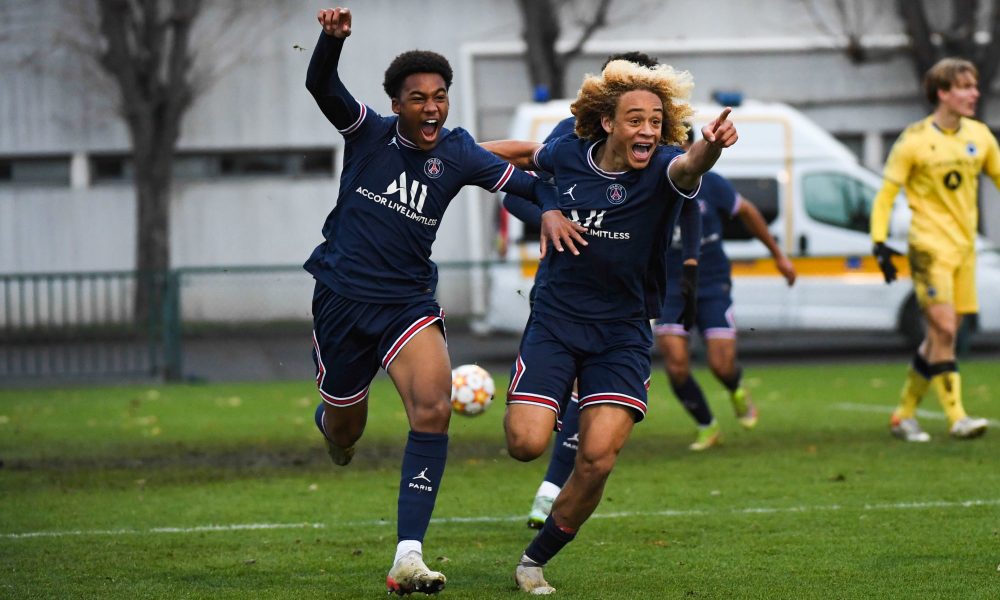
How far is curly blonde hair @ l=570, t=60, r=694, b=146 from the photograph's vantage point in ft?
20.6

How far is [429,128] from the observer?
21.3ft

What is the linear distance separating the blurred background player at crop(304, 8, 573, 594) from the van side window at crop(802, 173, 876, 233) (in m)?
12.6

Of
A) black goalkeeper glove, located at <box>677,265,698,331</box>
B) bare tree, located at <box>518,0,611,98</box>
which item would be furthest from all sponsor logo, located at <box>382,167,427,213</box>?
bare tree, located at <box>518,0,611,98</box>

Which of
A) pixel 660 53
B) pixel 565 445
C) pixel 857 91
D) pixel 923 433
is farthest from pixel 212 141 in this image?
pixel 565 445

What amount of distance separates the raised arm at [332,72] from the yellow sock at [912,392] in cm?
541

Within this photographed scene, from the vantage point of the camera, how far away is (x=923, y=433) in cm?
1088

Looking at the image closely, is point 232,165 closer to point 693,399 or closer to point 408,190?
point 693,399

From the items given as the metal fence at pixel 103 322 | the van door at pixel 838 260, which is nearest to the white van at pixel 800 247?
the van door at pixel 838 260

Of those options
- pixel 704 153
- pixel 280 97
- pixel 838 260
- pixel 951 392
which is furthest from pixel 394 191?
pixel 280 97

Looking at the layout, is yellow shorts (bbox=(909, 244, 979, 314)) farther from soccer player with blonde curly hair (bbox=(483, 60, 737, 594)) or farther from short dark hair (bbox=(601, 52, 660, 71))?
soccer player with blonde curly hair (bbox=(483, 60, 737, 594))

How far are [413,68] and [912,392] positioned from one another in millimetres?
5565

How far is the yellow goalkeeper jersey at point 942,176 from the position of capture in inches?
403

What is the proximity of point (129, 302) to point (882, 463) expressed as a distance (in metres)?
10.3

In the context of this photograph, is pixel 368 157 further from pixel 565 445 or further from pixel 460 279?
pixel 460 279
